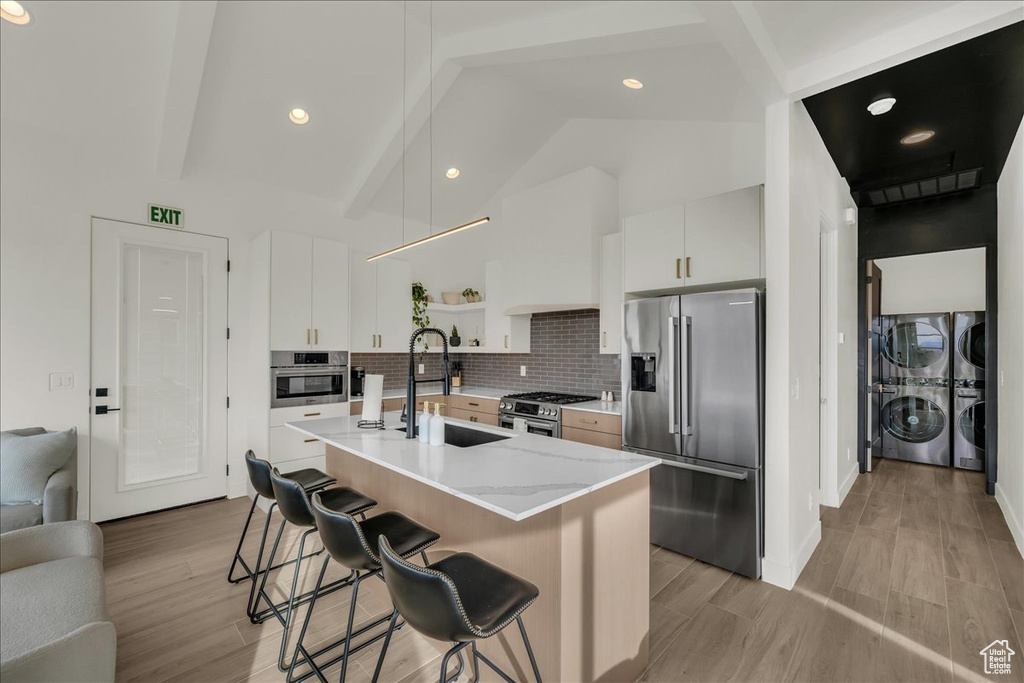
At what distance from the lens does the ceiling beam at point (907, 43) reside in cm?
196

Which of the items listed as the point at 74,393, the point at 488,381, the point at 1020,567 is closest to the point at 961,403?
the point at 1020,567

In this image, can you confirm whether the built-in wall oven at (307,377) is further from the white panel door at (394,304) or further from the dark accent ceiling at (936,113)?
the dark accent ceiling at (936,113)

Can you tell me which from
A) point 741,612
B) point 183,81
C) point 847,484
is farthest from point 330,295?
point 847,484

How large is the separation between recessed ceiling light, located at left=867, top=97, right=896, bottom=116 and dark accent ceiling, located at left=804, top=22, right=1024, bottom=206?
1.3 inches

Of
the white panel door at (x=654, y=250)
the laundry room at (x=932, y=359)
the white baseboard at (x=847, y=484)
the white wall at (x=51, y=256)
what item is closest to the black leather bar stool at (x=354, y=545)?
the white panel door at (x=654, y=250)

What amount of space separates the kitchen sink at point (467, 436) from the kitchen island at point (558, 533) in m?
0.33

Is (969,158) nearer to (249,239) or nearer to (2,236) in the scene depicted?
(249,239)

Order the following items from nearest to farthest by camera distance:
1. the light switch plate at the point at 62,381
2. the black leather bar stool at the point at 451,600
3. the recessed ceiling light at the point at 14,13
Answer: the black leather bar stool at the point at 451,600
the recessed ceiling light at the point at 14,13
the light switch plate at the point at 62,381

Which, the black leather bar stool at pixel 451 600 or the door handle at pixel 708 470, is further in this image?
the door handle at pixel 708 470

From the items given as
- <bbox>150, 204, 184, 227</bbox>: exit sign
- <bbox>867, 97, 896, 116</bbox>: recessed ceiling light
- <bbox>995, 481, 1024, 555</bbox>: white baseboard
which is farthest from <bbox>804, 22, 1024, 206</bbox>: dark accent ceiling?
<bbox>150, 204, 184, 227</bbox>: exit sign

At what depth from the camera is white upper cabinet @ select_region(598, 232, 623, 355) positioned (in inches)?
155

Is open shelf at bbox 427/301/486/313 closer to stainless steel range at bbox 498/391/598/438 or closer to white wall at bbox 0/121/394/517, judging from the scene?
stainless steel range at bbox 498/391/598/438

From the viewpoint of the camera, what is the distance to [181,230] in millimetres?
4004

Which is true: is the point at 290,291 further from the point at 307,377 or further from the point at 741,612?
the point at 741,612
